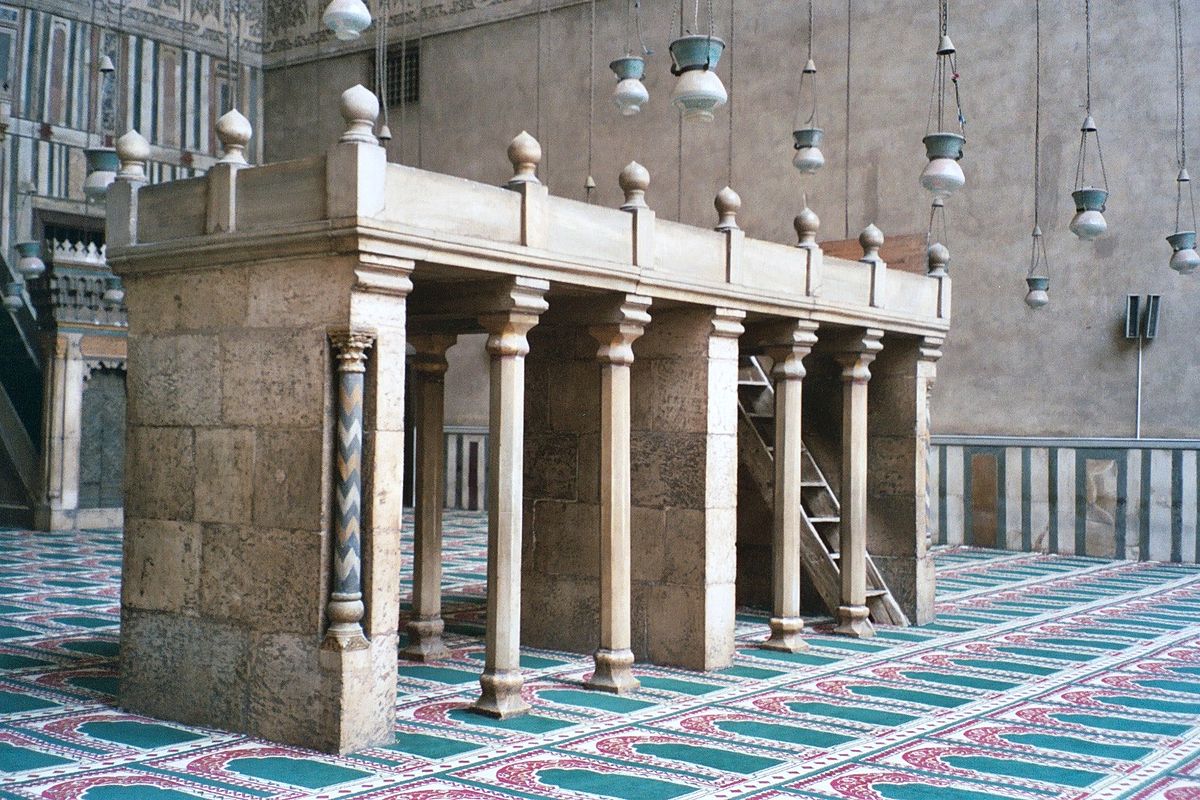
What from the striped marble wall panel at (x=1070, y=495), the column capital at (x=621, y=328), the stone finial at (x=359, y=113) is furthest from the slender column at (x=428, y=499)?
the striped marble wall panel at (x=1070, y=495)

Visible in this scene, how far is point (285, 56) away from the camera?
20.4 metres

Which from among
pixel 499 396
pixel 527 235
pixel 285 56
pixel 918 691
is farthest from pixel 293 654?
pixel 285 56

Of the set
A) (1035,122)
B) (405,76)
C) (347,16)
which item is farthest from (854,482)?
(405,76)

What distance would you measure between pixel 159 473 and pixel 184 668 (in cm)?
89

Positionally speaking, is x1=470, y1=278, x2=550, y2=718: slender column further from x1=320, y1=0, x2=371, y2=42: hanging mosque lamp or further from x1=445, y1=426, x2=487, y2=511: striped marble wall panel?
x1=445, y1=426, x2=487, y2=511: striped marble wall panel

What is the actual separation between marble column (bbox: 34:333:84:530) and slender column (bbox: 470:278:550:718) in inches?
386

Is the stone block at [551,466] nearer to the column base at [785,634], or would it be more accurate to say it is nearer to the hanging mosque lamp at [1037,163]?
the column base at [785,634]

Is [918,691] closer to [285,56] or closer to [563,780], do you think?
[563,780]

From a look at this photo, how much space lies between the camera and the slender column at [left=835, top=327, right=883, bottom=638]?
336 inches

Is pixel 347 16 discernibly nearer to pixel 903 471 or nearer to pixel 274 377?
pixel 274 377

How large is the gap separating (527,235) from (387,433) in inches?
46.4

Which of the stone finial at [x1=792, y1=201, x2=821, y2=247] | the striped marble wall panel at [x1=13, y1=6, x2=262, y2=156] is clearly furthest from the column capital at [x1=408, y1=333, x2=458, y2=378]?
the striped marble wall panel at [x1=13, y1=6, x2=262, y2=156]

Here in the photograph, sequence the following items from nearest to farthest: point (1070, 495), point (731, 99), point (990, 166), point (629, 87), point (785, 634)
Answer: point (785, 634), point (629, 87), point (1070, 495), point (990, 166), point (731, 99)

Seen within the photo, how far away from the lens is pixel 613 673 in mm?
6664
